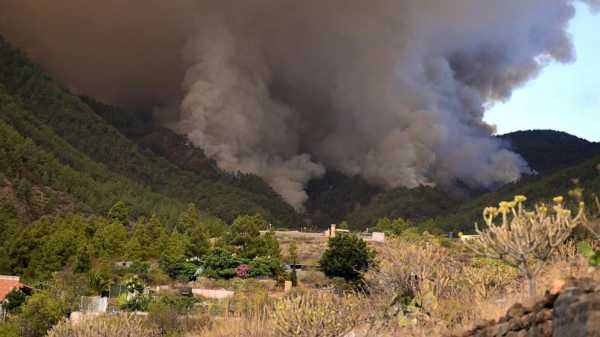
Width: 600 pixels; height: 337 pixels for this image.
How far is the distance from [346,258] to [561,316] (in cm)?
5549

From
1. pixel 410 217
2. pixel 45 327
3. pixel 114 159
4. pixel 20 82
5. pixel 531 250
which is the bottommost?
pixel 45 327

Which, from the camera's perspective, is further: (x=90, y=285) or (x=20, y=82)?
(x=20, y=82)

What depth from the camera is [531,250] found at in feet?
43.4

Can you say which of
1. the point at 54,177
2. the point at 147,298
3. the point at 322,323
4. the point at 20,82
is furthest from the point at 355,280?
the point at 20,82

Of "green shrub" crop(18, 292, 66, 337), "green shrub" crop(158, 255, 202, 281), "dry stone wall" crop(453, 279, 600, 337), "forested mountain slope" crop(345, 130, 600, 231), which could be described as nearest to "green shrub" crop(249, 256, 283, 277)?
"green shrub" crop(158, 255, 202, 281)

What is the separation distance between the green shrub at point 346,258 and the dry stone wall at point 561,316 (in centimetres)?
5046

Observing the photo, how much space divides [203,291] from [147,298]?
27.1ft

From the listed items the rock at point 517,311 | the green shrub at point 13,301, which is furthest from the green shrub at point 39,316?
the rock at point 517,311

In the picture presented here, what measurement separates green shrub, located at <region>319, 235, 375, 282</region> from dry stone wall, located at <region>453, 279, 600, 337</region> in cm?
5046

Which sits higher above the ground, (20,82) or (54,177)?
(20,82)

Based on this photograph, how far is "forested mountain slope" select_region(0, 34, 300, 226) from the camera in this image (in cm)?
11988

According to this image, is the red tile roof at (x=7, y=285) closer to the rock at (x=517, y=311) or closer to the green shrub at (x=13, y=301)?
the green shrub at (x=13, y=301)

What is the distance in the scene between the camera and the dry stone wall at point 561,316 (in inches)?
358

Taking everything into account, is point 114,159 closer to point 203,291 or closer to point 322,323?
point 203,291
